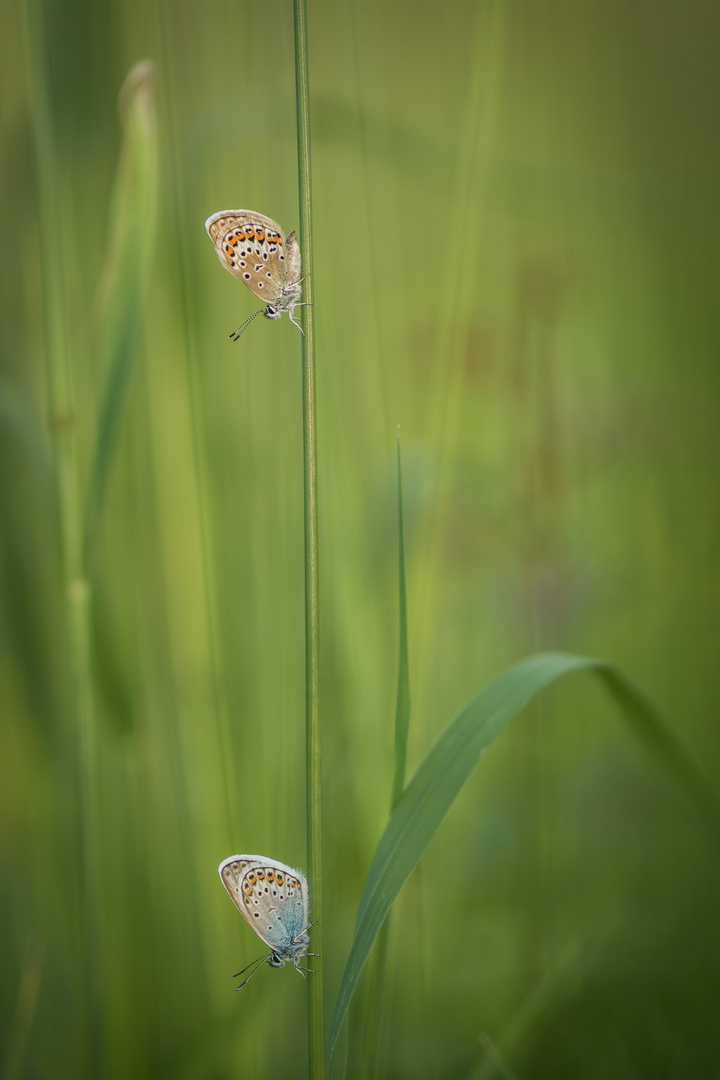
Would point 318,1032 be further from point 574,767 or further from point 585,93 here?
point 585,93

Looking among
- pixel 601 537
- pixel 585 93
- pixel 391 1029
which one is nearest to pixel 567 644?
pixel 601 537

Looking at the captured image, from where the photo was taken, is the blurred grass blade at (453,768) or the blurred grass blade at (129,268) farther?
the blurred grass blade at (129,268)

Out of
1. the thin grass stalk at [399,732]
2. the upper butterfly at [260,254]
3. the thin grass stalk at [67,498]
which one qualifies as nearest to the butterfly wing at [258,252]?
the upper butterfly at [260,254]

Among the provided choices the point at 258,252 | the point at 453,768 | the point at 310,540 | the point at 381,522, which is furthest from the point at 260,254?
the point at 381,522

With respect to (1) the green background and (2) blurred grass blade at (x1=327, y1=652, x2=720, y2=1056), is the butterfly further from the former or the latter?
(1) the green background

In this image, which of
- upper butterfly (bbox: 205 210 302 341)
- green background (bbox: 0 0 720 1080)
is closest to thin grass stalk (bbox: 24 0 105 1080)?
green background (bbox: 0 0 720 1080)

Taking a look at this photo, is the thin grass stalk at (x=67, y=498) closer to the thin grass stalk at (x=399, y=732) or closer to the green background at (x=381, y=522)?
the green background at (x=381, y=522)
